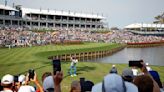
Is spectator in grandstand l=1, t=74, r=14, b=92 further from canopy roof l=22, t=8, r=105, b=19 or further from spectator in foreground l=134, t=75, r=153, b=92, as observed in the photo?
canopy roof l=22, t=8, r=105, b=19

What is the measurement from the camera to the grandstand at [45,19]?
359 feet

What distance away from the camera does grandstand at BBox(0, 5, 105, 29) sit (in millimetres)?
109444

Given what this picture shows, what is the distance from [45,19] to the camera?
124125 millimetres

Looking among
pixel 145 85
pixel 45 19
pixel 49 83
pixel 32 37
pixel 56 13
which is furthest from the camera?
pixel 56 13

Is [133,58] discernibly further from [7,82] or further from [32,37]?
[7,82]

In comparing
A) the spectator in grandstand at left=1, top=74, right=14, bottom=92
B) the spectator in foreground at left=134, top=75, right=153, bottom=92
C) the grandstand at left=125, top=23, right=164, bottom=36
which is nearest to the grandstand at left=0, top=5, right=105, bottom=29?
the grandstand at left=125, top=23, right=164, bottom=36

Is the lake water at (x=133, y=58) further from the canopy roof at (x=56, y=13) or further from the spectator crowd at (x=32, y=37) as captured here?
the canopy roof at (x=56, y=13)

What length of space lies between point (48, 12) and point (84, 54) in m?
71.7

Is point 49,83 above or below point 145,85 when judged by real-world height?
below

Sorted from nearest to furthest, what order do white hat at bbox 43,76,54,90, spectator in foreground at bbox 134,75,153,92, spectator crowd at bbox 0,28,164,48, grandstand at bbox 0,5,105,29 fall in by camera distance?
spectator in foreground at bbox 134,75,153,92, white hat at bbox 43,76,54,90, spectator crowd at bbox 0,28,164,48, grandstand at bbox 0,5,105,29

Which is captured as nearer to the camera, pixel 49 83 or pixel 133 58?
pixel 49 83

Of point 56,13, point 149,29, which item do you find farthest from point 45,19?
point 149,29

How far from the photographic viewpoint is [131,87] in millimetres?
5477

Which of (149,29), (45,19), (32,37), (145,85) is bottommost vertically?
(32,37)
